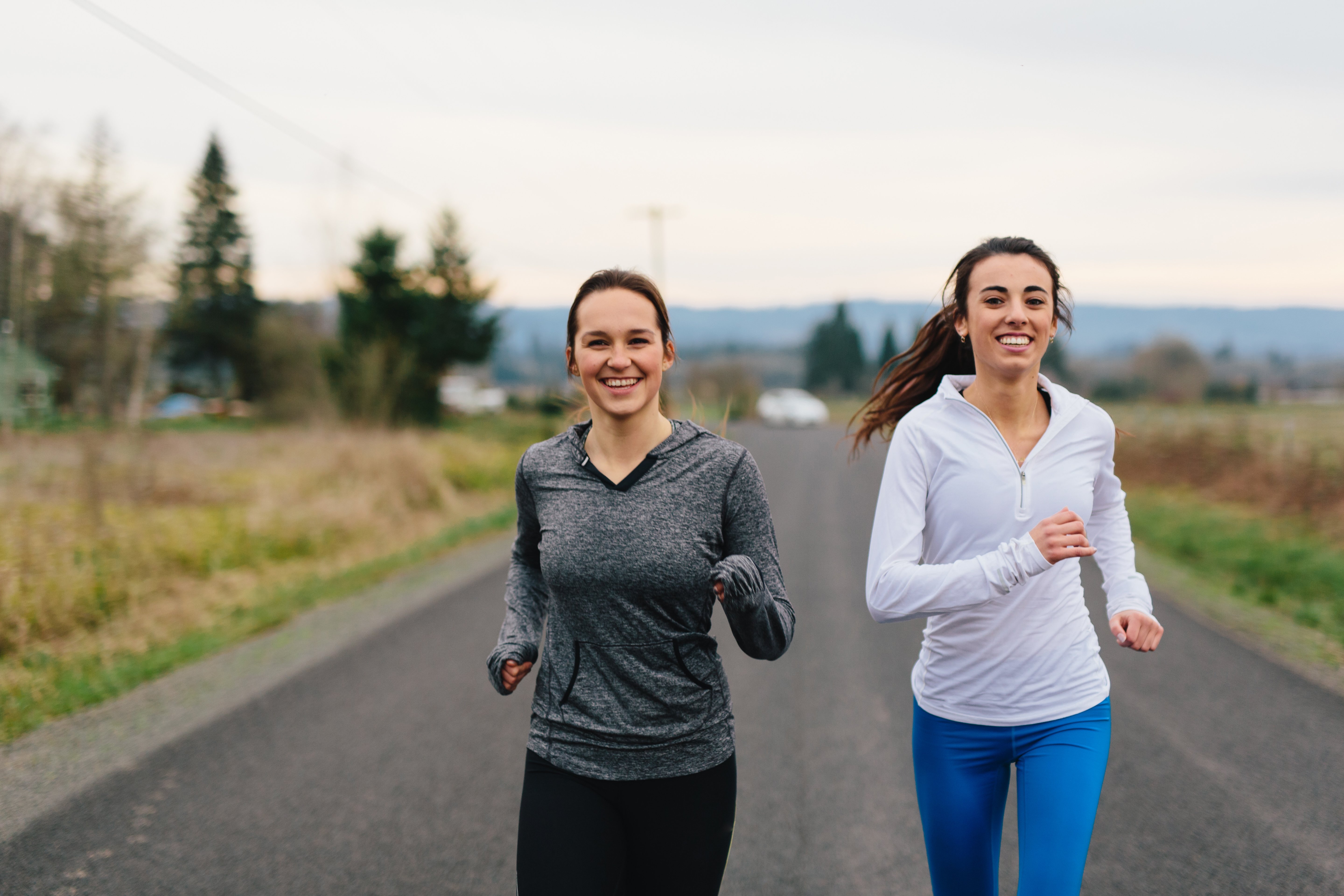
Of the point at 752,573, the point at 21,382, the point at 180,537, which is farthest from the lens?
the point at 21,382

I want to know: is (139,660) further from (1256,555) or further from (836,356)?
(836,356)

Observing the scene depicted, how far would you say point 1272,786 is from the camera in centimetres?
423

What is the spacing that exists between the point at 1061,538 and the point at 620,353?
109 cm

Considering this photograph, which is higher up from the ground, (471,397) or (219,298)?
(219,298)

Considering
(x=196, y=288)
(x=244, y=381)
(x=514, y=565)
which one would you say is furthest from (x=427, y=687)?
(x=244, y=381)

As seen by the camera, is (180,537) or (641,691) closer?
(641,691)

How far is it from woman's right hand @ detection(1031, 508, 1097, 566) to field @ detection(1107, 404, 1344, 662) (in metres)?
4.09

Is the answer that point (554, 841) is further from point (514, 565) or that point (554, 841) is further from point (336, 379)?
point (336, 379)

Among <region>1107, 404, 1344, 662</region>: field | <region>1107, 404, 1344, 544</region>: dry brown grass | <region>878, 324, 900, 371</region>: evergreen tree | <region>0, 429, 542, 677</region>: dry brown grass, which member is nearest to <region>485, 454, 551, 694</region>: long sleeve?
<region>1107, 404, 1344, 662</region>: field

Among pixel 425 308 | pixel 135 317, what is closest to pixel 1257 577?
pixel 135 317

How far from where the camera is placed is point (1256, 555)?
10195 millimetres

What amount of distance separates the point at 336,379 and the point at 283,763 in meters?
16.6

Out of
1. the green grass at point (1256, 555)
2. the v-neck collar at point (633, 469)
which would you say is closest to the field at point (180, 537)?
the v-neck collar at point (633, 469)

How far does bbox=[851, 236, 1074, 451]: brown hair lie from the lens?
2.78 meters
